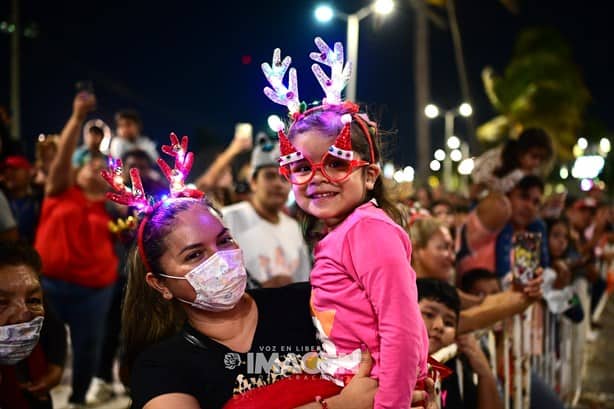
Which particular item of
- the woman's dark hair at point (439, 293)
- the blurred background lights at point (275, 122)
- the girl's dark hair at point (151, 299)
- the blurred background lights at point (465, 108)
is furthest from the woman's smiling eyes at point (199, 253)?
the blurred background lights at point (465, 108)

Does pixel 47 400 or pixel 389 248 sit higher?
pixel 389 248

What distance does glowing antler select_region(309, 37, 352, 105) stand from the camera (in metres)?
2.91

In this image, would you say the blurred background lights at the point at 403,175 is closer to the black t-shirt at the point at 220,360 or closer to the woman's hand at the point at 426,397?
the black t-shirt at the point at 220,360

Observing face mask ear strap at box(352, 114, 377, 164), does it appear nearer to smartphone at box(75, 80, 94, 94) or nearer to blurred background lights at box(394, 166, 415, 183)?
blurred background lights at box(394, 166, 415, 183)

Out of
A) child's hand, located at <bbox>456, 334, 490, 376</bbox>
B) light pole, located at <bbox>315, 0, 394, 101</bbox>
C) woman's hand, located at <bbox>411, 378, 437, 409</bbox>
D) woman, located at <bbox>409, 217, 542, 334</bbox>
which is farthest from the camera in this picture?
light pole, located at <bbox>315, 0, 394, 101</bbox>

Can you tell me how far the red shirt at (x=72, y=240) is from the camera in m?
6.37

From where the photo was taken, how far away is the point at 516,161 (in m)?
6.72

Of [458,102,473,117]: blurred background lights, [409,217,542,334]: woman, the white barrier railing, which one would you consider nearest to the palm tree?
[458,102,473,117]: blurred background lights

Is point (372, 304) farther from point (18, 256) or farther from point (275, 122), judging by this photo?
point (18, 256)

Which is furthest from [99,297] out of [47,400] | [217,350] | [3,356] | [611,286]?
[611,286]

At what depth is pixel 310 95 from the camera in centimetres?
326

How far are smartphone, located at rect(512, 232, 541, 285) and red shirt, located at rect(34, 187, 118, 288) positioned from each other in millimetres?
4120

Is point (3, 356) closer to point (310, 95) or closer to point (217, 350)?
point (217, 350)

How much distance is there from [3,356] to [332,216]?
160 centimetres
